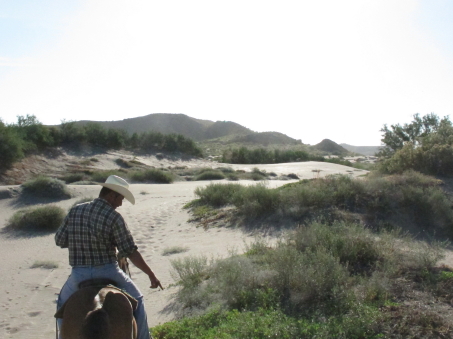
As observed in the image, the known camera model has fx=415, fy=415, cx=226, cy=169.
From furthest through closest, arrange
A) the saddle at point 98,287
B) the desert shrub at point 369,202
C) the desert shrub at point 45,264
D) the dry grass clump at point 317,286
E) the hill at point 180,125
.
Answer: the hill at point 180,125, the desert shrub at point 369,202, the desert shrub at point 45,264, the dry grass clump at point 317,286, the saddle at point 98,287

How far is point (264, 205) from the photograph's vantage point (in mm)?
11531

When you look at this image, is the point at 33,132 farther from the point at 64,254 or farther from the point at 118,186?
the point at 118,186

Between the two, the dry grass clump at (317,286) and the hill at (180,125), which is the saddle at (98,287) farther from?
the hill at (180,125)

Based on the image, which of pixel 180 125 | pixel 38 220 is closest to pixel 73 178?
pixel 38 220

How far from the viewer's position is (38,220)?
12.3 metres

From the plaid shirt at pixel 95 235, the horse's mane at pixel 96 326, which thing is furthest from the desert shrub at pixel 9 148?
the horse's mane at pixel 96 326

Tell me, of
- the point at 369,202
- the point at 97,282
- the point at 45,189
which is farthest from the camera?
the point at 45,189

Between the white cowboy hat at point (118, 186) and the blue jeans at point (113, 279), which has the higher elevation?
the white cowboy hat at point (118, 186)

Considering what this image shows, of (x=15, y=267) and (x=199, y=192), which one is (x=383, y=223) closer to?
(x=199, y=192)

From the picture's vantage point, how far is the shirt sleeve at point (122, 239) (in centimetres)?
370

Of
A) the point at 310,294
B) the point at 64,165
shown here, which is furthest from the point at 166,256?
the point at 64,165

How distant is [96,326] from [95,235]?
96 cm

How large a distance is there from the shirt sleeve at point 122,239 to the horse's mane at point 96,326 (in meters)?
0.77

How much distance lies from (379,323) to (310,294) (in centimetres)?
102
